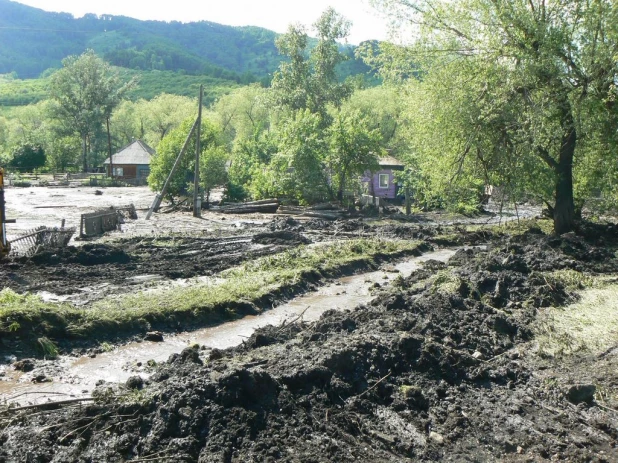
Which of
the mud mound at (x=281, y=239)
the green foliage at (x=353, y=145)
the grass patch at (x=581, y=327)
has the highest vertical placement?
the green foliage at (x=353, y=145)

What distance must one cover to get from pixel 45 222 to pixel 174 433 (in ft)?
95.5

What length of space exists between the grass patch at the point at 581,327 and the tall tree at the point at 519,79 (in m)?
7.84

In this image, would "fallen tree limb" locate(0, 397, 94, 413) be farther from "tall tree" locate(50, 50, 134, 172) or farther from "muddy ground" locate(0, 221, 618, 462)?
"tall tree" locate(50, 50, 134, 172)

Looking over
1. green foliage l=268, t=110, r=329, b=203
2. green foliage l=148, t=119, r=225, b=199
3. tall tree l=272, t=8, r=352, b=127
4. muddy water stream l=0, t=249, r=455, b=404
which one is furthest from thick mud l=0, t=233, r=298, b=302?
tall tree l=272, t=8, r=352, b=127

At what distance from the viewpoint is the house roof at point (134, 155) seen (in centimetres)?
8031

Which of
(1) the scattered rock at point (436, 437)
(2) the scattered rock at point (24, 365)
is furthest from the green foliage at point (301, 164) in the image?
(1) the scattered rock at point (436, 437)

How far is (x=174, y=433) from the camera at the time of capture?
275 inches

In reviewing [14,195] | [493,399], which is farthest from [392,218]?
[14,195]

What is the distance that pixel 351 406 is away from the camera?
788 centimetres

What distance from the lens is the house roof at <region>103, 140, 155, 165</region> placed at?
8031 centimetres

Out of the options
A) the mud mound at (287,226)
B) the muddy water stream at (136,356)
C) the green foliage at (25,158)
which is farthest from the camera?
the green foliage at (25,158)

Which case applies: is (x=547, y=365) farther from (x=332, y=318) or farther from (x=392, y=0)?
(x=392, y=0)

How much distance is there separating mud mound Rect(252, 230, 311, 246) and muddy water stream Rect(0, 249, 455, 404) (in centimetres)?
681

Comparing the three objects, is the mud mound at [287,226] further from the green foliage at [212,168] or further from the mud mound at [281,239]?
the green foliage at [212,168]
